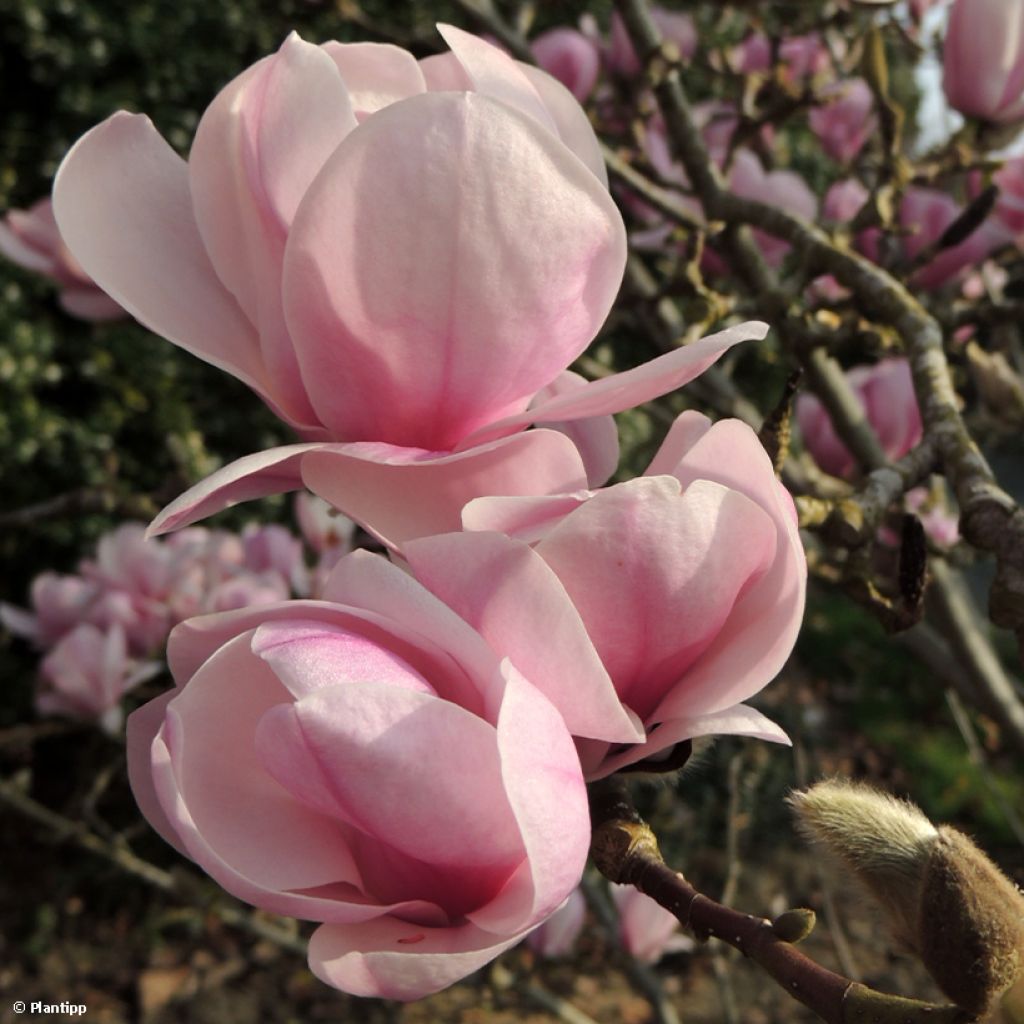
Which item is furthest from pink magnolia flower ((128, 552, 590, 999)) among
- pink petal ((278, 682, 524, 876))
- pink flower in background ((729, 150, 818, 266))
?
pink flower in background ((729, 150, 818, 266))

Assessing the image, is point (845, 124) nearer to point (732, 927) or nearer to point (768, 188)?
point (768, 188)

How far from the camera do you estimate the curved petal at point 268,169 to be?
0.46m

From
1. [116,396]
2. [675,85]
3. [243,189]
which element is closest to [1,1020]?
[116,396]

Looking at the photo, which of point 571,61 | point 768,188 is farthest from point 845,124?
point 768,188

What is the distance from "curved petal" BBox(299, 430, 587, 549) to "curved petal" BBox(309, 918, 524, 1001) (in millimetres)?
152

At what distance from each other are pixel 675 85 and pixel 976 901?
113 cm

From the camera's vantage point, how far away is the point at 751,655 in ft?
1.39

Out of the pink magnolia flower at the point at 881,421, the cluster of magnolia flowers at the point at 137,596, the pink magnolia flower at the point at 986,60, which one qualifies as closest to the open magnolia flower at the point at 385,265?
the pink magnolia flower at the point at 986,60

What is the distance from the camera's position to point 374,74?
0.51 metres

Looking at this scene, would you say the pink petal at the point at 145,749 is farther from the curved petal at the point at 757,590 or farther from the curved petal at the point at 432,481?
the curved petal at the point at 757,590

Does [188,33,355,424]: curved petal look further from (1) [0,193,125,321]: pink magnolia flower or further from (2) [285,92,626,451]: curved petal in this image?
(1) [0,193,125,321]: pink magnolia flower

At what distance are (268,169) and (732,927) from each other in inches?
14.2

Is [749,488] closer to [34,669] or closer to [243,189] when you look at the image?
[243,189]

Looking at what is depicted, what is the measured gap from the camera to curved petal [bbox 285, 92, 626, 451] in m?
0.42
